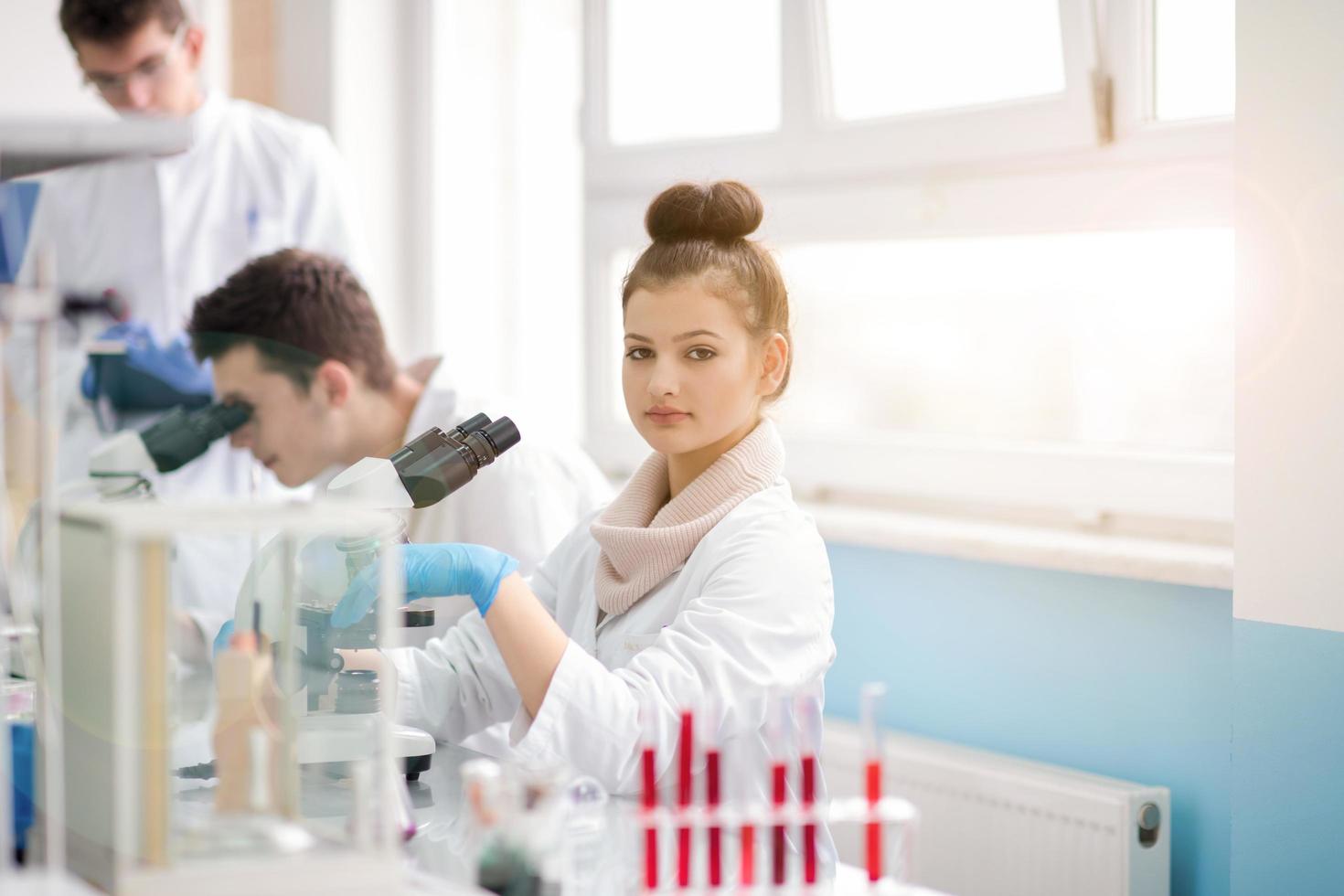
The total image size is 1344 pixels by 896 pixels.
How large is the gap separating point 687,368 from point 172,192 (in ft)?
5.28

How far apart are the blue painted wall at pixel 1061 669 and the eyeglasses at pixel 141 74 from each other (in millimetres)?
1548

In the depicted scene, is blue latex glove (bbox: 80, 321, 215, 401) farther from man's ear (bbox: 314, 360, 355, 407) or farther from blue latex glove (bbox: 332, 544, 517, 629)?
blue latex glove (bbox: 332, 544, 517, 629)

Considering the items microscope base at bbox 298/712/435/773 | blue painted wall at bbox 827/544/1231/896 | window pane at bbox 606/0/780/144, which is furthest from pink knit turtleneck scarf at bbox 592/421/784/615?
window pane at bbox 606/0/780/144

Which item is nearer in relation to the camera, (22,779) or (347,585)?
(22,779)

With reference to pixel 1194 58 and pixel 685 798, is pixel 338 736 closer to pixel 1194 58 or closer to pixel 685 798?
pixel 685 798

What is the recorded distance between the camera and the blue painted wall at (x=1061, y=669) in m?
2.04

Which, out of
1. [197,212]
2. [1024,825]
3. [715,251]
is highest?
[197,212]

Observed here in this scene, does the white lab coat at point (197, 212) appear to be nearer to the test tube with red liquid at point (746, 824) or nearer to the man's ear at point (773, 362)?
the man's ear at point (773, 362)

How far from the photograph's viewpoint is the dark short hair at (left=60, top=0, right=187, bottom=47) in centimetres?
254

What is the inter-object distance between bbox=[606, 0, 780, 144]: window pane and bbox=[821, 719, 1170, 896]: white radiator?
1.33 metres

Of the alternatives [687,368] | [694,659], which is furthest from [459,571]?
[687,368]

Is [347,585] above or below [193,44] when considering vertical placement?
below

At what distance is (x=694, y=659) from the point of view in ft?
4.67

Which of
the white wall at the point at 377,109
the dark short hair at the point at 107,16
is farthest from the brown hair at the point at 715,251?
the white wall at the point at 377,109
